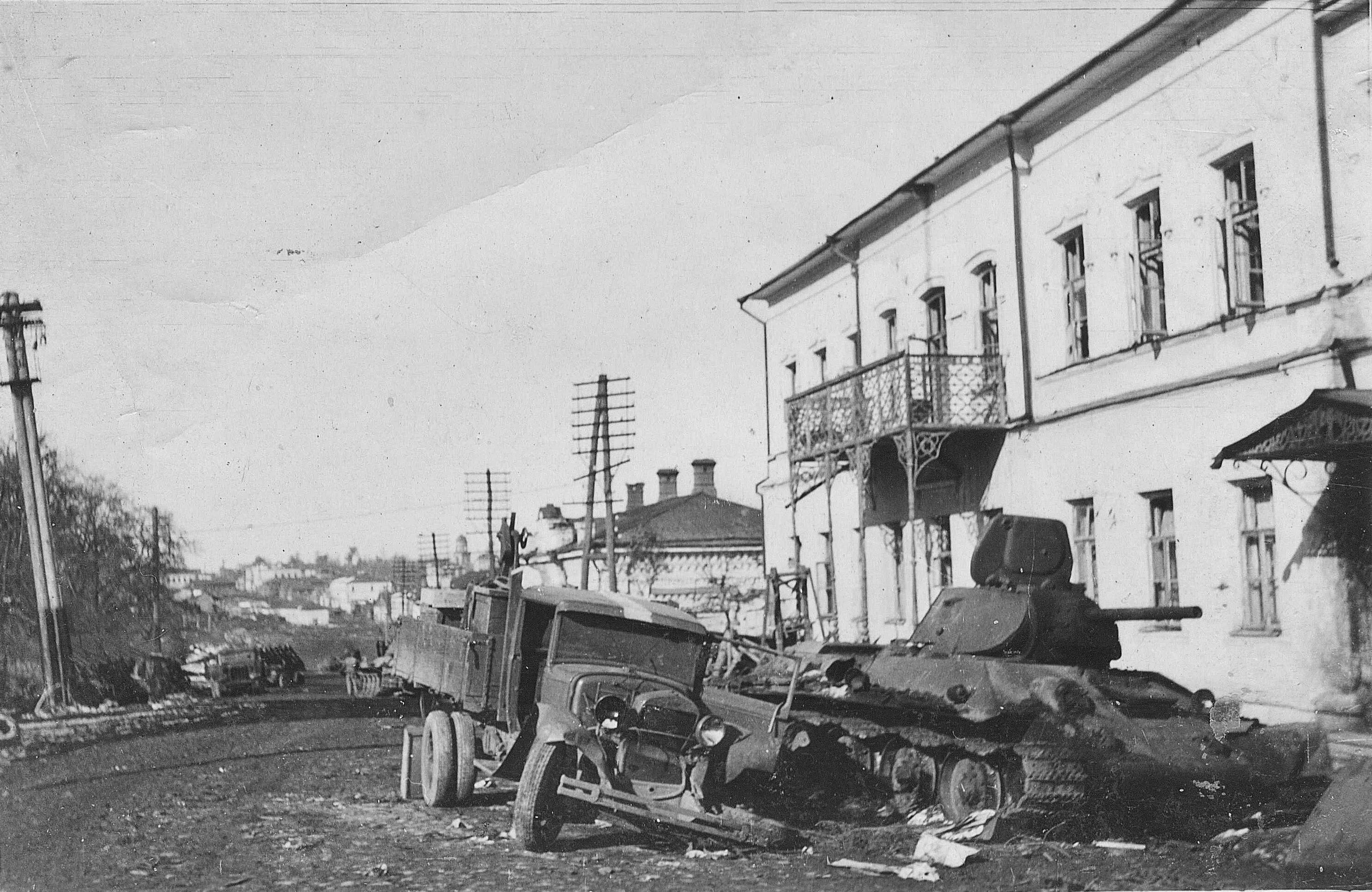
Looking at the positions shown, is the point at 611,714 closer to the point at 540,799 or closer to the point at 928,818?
the point at 540,799

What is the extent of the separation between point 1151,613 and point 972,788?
320 cm

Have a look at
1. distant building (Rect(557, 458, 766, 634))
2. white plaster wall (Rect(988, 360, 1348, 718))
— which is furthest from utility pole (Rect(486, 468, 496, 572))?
white plaster wall (Rect(988, 360, 1348, 718))

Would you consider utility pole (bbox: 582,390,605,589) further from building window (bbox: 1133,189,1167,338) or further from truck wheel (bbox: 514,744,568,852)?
truck wheel (bbox: 514,744,568,852)

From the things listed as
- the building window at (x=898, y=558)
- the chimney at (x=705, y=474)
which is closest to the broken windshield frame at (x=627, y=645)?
the building window at (x=898, y=558)

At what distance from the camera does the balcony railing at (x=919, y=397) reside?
19062 millimetres

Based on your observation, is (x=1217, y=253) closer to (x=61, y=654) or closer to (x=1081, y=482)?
(x=1081, y=482)

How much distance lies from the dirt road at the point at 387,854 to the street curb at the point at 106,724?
5913mm

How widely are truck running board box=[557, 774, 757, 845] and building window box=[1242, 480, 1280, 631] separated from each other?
7190 millimetres

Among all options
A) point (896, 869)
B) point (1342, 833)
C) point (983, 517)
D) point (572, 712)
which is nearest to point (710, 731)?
point (572, 712)

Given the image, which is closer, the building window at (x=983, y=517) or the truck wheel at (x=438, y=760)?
the truck wheel at (x=438, y=760)

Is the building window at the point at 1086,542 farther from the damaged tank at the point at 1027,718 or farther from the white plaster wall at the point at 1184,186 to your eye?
the damaged tank at the point at 1027,718

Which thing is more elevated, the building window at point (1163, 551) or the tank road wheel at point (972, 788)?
the building window at point (1163, 551)

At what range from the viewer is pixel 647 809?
28.7 ft

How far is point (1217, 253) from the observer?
14.2 m
